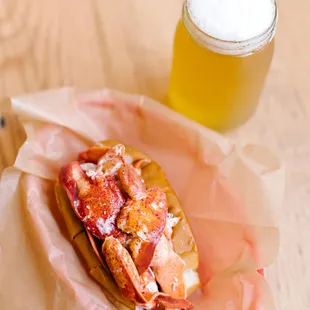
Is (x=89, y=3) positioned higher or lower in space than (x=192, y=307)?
higher

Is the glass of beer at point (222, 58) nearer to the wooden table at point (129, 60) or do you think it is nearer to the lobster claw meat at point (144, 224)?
the wooden table at point (129, 60)

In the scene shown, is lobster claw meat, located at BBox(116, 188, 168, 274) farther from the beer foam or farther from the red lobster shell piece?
the beer foam

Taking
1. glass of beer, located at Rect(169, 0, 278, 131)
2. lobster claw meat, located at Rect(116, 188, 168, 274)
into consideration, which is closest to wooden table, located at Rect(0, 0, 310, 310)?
glass of beer, located at Rect(169, 0, 278, 131)

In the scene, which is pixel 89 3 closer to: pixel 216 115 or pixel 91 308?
pixel 216 115

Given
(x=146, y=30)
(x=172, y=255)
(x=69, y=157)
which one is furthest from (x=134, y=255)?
(x=146, y=30)

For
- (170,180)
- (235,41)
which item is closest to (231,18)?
(235,41)
